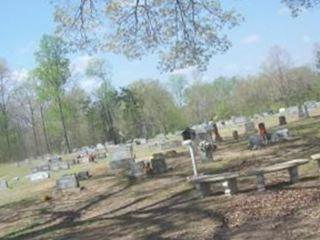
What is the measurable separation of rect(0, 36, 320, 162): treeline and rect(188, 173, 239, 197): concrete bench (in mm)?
52261

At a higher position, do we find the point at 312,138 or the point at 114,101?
the point at 114,101

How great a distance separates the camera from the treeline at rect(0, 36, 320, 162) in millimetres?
69500

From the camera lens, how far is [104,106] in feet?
278

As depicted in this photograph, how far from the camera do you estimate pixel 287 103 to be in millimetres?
82688

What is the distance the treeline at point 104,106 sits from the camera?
6950cm

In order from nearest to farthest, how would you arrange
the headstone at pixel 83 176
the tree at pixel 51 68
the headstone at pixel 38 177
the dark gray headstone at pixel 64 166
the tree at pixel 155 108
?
the headstone at pixel 83 176, the headstone at pixel 38 177, the dark gray headstone at pixel 64 166, the tree at pixel 51 68, the tree at pixel 155 108

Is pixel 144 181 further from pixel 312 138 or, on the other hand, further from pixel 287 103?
pixel 287 103

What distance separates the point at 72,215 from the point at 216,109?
85.9 meters

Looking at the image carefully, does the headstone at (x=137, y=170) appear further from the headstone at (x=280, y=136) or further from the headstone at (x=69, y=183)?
the headstone at (x=280, y=136)

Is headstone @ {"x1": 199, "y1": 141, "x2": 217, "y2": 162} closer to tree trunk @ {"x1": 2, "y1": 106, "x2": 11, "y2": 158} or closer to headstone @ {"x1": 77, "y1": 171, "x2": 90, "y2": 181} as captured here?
headstone @ {"x1": 77, "y1": 171, "x2": 90, "y2": 181}

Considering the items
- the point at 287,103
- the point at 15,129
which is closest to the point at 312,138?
the point at 287,103

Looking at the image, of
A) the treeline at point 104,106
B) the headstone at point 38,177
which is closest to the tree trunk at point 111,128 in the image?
the treeline at point 104,106

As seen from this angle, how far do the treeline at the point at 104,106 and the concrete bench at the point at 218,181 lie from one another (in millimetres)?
52261

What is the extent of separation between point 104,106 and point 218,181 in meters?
72.1
